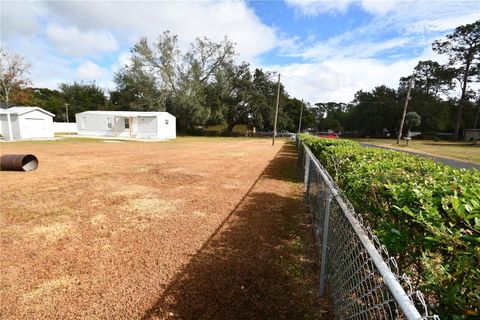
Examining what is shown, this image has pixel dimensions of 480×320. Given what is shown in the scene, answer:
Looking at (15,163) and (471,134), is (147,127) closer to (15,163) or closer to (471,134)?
(15,163)

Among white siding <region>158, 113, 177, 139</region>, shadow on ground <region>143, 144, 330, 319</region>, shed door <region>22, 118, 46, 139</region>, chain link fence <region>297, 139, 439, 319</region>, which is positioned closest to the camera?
chain link fence <region>297, 139, 439, 319</region>

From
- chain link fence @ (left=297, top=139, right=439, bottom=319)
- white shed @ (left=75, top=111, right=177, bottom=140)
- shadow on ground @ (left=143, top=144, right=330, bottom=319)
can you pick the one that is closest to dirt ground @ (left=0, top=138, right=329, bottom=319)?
shadow on ground @ (left=143, top=144, right=330, bottom=319)

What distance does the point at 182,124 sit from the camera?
42750 millimetres

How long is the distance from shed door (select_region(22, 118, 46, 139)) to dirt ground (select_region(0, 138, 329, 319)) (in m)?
17.4

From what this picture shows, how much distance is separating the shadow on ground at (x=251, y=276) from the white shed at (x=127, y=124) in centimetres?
2382

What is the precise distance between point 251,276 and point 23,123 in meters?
24.3

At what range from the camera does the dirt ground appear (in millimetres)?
2535

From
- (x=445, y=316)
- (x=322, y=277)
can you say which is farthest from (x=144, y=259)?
(x=445, y=316)

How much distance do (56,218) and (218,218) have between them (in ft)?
9.56

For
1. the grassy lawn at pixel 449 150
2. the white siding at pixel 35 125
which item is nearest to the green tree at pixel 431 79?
the grassy lawn at pixel 449 150

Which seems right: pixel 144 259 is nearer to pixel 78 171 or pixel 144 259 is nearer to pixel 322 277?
pixel 322 277

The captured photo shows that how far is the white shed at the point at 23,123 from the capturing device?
19422 millimetres

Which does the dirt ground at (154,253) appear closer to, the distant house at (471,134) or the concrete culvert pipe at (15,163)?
the concrete culvert pipe at (15,163)

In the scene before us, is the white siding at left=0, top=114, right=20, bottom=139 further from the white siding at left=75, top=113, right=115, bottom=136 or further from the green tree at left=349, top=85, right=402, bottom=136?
the green tree at left=349, top=85, right=402, bottom=136
